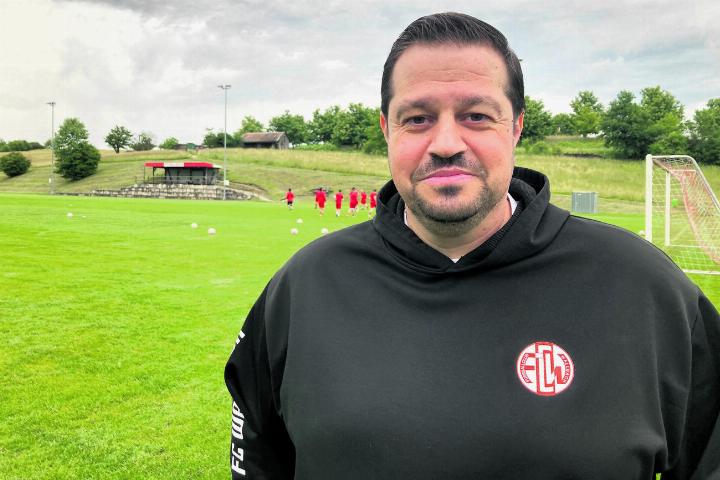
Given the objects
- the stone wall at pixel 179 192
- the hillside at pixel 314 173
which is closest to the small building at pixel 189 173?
the hillside at pixel 314 173

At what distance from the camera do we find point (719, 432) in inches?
73.4

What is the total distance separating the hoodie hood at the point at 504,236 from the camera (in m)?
1.91

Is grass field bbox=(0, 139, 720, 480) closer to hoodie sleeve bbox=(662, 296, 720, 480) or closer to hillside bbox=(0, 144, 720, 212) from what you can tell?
hoodie sleeve bbox=(662, 296, 720, 480)

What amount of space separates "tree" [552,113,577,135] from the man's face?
12543 cm

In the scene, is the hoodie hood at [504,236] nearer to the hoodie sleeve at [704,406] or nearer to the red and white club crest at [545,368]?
the red and white club crest at [545,368]

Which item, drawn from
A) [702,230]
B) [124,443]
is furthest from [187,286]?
[702,230]

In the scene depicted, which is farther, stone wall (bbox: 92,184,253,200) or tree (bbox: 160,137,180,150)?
tree (bbox: 160,137,180,150)

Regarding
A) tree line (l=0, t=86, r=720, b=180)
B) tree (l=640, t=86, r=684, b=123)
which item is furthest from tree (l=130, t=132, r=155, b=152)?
tree (l=640, t=86, r=684, b=123)

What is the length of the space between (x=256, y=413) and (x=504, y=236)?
1101 mm

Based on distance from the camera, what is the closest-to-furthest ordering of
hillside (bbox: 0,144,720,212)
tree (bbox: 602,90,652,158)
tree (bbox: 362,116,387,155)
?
hillside (bbox: 0,144,720,212) < tree (bbox: 602,90,652,158) < tree (bbox: 362,116,387,155)

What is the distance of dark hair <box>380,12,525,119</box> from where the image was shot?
195cm

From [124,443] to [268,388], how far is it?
3.21 m

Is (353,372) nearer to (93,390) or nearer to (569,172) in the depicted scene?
(93,390)

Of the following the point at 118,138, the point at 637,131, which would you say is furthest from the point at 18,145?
the point at 637,131
